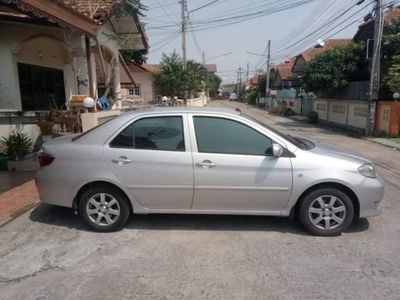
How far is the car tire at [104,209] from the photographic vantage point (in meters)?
5.02

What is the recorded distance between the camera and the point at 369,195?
4.89 m

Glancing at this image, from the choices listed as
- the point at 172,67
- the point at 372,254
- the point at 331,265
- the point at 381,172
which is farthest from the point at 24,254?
the point at 172,67

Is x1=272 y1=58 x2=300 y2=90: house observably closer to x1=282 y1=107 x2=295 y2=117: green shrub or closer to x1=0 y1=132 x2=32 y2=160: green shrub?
x1=282 y1=107 x2=295 y2=117: green shrub

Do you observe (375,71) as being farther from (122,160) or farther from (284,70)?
(284,70)

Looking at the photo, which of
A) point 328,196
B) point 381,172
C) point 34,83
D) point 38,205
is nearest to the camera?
point 328,196

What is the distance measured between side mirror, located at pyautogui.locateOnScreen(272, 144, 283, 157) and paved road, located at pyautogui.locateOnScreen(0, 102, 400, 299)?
3.29ft

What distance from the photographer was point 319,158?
488cm

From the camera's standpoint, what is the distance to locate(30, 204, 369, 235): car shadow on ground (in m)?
5.18

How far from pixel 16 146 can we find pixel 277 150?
606cm

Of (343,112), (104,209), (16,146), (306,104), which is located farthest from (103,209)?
(306,104)

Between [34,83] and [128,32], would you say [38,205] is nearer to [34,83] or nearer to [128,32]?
[34,83]

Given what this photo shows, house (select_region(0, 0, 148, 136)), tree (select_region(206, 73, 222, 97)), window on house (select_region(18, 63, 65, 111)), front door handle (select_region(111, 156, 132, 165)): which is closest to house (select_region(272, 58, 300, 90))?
tree (select_region(206, 73, 222, 97))

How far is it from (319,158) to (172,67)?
2940 centimetres

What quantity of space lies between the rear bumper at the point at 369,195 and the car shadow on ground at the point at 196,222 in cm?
34
